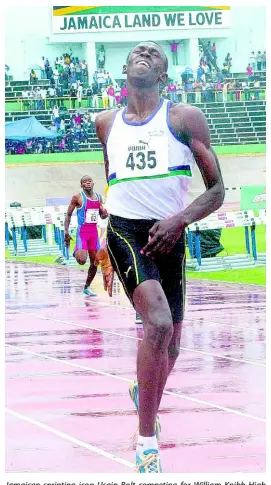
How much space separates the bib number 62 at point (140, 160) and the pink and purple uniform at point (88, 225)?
12348 millimetres

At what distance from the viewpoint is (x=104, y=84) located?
6191 cm

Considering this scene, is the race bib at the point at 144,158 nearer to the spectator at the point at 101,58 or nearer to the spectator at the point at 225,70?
the spectator at the point at 225,70

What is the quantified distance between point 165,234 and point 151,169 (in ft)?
1.32

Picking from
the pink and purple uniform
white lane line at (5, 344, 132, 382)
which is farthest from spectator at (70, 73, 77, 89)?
white lane line at (5, 344, 132, 382)

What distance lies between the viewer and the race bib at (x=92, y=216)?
19.3 metres

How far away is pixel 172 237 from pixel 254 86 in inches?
2198

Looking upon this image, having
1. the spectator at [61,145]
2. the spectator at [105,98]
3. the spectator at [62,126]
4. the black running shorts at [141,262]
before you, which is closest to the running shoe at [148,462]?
the black running shorts at [141,262]

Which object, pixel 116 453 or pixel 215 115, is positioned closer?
pixel 116 453

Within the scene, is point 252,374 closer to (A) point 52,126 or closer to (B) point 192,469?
(B) point 192,469

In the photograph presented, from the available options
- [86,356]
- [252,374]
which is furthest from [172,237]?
[86,356]

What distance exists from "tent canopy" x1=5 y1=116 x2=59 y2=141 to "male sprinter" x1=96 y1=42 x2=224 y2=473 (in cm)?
4486

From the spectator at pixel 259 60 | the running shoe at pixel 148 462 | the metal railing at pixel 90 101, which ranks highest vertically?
the spectator at pixel 259 60

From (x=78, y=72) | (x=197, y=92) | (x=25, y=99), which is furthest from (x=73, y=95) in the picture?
(x=197, y=92)

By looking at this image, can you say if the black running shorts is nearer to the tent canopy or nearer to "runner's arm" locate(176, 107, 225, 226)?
"runner's arm" locate(176, 107, 225, 226)
